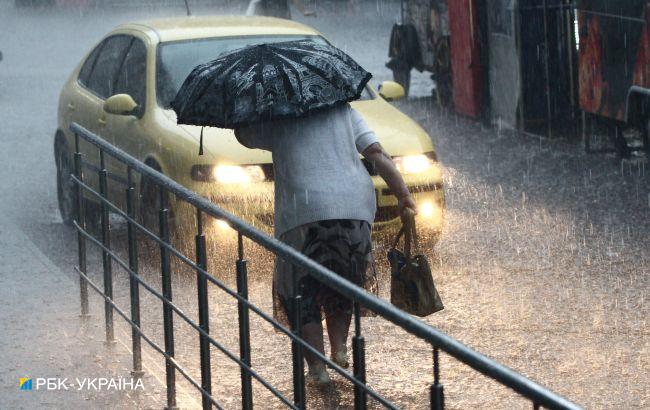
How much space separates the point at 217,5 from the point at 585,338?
2959 centimetres

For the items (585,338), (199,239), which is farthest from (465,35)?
(199,239)

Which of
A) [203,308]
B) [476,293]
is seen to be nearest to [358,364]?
[203,308]

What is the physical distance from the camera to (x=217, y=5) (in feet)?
116

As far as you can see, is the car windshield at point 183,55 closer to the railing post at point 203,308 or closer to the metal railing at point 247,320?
the metal railing at point 247,320

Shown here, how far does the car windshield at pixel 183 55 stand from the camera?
9.02 m

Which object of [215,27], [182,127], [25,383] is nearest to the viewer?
[25,383]

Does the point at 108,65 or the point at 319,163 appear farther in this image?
the point at 108,65

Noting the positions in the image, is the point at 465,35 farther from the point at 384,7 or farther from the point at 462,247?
the point at 384,7

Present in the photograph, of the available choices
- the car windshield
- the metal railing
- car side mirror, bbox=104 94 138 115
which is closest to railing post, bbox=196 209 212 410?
the metal railing

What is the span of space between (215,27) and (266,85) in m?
4.06

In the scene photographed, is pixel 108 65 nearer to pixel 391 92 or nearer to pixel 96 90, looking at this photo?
pixel 96 90

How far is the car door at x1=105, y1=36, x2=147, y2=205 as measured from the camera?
29.1ft

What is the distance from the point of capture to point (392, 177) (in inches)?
221

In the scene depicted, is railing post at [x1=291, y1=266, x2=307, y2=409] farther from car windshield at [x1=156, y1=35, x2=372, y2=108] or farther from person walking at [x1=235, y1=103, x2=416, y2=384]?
car windshield at [x1=156, y1=35, x2=372, y2=108]
